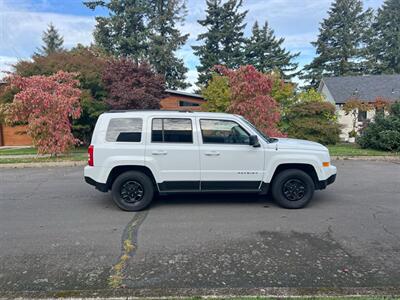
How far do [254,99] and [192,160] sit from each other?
7467mm

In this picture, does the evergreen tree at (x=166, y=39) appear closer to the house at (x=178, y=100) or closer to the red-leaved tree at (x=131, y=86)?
the house at (x=178, y=100)

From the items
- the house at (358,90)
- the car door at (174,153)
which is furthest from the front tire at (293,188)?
the house at (358,90)

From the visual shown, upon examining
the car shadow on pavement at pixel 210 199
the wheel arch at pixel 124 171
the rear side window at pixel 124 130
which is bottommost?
the car shadow on pavement at pixel 210 199

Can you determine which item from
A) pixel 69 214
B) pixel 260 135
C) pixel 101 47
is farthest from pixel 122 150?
pixel 101 47

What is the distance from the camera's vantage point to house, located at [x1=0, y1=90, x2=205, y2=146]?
20.6 metres

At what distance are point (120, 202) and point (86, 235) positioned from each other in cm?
121

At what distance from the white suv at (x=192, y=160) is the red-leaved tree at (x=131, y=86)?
30.9ft

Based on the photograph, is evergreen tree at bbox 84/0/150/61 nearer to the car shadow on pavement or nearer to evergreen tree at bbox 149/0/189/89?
evergreen tree at bbox 149/0/189/89

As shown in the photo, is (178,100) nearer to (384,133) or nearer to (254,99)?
(254,99)

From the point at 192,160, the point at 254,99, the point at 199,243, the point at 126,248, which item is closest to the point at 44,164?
the point at 192,160

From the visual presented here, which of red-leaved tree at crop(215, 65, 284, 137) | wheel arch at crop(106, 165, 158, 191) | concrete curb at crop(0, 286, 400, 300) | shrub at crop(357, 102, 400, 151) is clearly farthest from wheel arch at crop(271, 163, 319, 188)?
shrub at crop(357, 102, 400, 151)

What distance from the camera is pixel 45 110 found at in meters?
11.9

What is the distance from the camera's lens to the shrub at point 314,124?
1587 cm

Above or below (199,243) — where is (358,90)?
above
